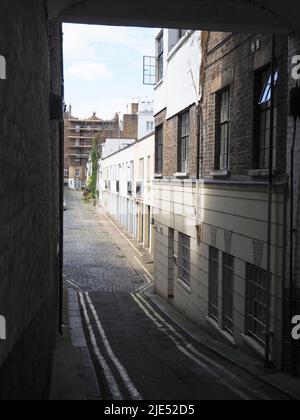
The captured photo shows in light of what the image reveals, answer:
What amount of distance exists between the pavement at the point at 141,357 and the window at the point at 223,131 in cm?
451

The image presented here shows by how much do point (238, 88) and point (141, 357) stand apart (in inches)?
249

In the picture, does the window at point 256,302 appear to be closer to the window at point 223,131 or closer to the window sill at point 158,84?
the window at point 223,131

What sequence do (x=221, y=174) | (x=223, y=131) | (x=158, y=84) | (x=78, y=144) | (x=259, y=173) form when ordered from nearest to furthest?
(x=259, y=173) < (x=221, y=174) < (x=223, y=131) < (x=158, y=84) < (x=78, y=144)

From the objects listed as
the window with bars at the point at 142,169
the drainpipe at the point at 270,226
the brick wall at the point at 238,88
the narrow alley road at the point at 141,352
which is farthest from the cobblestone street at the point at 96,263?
the drainpipe at the point at 270,226

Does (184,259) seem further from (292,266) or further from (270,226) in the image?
(292,266)

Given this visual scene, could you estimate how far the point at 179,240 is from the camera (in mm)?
19500

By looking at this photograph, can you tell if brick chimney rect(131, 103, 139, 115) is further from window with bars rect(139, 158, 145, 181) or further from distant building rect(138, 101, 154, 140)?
window with bars rect(139, 158, 145, 181)

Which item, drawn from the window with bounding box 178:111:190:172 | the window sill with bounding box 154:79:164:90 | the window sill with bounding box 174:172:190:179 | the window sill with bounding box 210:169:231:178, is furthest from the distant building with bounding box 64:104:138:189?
the window sill with bounding box 210:169:231:178

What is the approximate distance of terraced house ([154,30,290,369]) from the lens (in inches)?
427

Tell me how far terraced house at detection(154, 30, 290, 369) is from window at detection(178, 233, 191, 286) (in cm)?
3

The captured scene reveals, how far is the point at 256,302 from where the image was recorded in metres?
12.0

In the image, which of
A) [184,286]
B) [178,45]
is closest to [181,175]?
[184,286]

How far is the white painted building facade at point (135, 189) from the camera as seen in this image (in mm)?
33156
